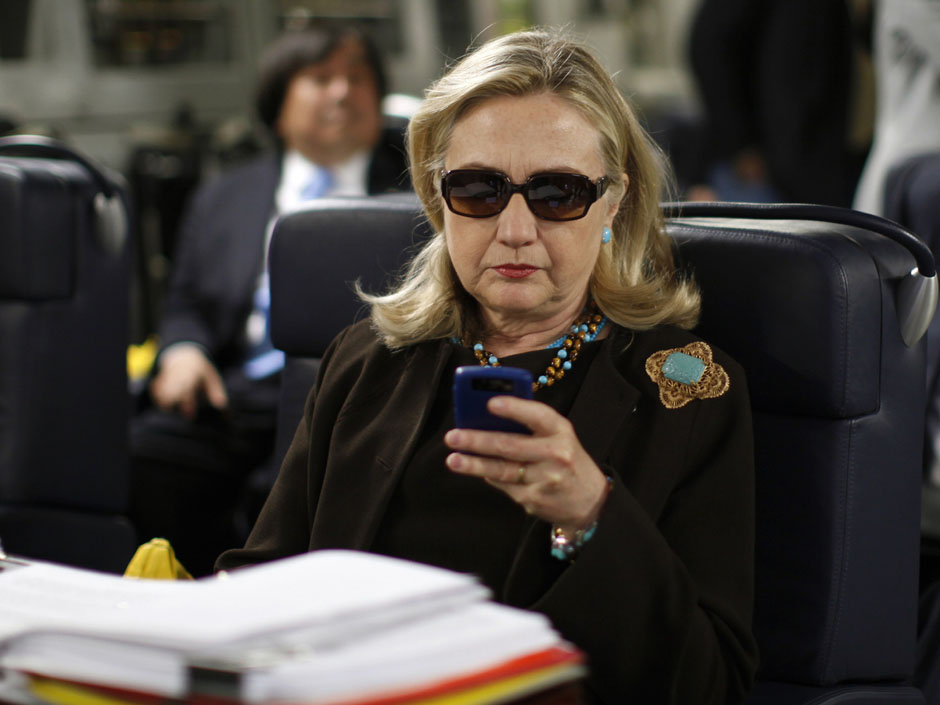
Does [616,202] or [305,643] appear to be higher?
[616,202]

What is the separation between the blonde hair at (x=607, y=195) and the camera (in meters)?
1.65

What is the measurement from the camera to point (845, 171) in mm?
4395

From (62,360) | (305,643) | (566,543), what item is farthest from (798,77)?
(305,643)

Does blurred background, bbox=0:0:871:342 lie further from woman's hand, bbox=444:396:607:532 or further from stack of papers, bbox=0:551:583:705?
stack of papers, bbox=0:551:583:705

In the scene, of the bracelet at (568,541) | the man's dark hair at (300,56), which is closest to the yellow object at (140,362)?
the man's dark hair at (300,56)

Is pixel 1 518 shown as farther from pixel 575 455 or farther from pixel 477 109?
pixel 575 455

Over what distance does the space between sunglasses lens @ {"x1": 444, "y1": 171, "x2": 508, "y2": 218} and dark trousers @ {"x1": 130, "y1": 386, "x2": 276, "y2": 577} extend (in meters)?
1.77

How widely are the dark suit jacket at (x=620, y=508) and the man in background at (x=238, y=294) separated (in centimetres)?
153

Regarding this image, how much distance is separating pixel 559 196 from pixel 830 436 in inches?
17.1

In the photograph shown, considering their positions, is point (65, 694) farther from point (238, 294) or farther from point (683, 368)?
point (238, 294)

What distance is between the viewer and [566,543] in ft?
4.52

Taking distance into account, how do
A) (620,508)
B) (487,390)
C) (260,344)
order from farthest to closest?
(260,344) < (620,508) < (487,390)

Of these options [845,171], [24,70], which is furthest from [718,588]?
[24,70]

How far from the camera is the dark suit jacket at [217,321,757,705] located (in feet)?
4.46
